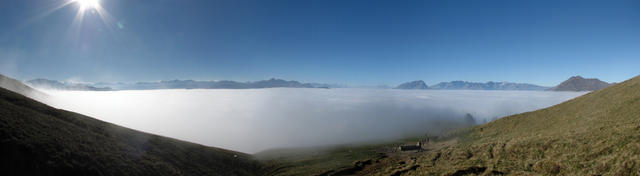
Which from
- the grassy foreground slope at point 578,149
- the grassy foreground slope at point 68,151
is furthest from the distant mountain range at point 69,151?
the grassy foreground slope at point 578,149

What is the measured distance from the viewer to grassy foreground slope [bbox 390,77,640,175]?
2051 centimetres

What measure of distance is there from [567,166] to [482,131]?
49.0 m

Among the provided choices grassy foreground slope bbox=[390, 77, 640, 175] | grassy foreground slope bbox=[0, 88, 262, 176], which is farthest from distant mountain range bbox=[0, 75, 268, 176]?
grassy foreground slope bbox=[390, 77, 640, 175]

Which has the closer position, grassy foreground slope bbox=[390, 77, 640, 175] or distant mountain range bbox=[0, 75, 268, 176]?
grassy foreground slope bbox=[390, 77, 640, 175]

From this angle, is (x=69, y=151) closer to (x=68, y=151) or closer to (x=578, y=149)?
(x=68, y=151)

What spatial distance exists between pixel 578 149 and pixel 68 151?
199ft

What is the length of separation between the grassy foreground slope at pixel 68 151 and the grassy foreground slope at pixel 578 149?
4123cm

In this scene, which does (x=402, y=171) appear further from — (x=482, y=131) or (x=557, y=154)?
(x=482, y=131)

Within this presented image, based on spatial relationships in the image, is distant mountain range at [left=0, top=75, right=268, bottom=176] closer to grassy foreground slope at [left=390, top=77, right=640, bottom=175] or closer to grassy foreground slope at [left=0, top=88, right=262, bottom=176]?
grassy foreground slope at [left=0, top=88, right=262, bottom=176]

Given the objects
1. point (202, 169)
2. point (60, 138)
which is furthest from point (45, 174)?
point (202, 169)

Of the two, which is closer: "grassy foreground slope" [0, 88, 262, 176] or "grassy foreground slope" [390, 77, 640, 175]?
"grassy foreground slope" [390, 77, 640, 175]

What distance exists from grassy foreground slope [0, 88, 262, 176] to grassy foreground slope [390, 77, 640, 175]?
41.2m

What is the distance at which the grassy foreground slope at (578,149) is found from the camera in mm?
20514

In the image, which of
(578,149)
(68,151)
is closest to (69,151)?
(68,151)
